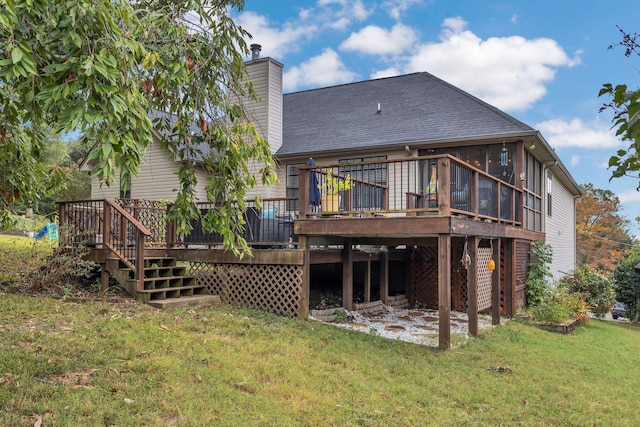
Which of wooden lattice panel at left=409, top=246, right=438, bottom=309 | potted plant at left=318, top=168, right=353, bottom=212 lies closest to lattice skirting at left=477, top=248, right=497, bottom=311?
wooden lattice panel at left=409, top=246, right=438, bottom=309

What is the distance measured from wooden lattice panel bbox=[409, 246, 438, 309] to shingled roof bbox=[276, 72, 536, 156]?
9.23ft

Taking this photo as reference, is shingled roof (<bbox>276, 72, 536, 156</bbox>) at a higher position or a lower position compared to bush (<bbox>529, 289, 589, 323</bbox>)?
higher

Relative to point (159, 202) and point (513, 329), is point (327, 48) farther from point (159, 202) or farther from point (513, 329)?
point (513, 329)

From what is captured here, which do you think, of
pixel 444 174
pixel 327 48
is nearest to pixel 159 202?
pixel 444 174

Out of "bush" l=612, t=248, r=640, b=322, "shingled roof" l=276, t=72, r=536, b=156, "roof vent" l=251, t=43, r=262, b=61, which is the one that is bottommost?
"bush" l=612, t=248, r=640, b=322

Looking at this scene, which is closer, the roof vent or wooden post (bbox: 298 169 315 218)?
wooden post (bbox: 298 169 315 218)

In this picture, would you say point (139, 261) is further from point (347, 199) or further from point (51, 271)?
point (347, 199)

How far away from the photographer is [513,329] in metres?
9.49

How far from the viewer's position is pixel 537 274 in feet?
41.4

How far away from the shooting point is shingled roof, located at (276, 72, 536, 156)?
12242 millimetres

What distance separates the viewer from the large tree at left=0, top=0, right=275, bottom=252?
2910mm

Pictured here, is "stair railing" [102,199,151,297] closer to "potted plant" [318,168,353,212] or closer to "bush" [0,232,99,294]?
"bush" [0,232,99,294]

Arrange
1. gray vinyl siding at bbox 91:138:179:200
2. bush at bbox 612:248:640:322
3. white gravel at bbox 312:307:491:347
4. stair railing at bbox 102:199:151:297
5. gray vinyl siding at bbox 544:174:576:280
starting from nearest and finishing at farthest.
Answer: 1. white gravel at bbox 312:307:491:347
2. stair railing at bbox 102:199:151:297
3. gray vinyl siding at bbox 91:138:179:200
4. gray vinyl siding at bbox 544:174:576:280
5. bush at bbox 612:248:640:322

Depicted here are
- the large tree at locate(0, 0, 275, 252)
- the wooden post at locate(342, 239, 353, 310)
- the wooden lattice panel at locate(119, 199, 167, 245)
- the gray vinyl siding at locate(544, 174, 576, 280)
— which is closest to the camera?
the large tree at locate(0, 0, 275, 252)
